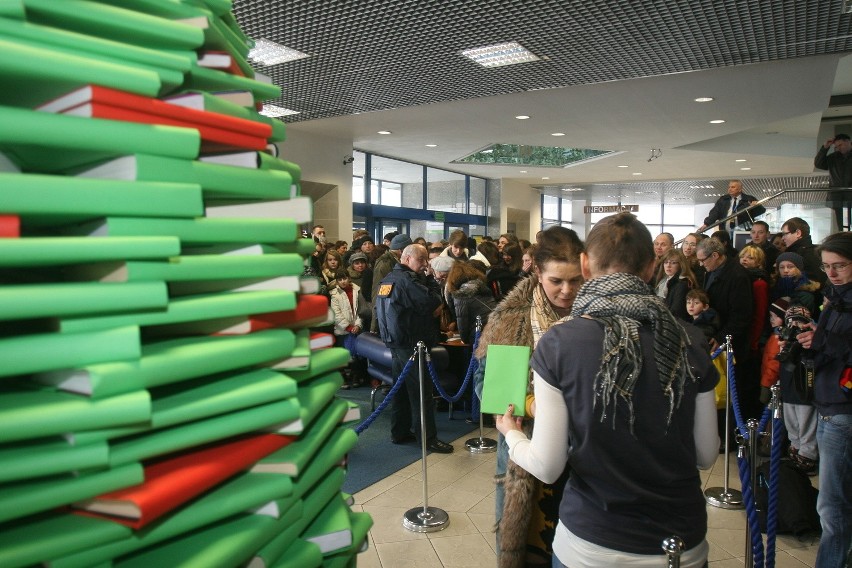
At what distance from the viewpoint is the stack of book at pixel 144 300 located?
72 cm

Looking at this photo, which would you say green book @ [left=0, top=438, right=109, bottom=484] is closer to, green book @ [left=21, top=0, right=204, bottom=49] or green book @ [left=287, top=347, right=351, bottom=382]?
green book @ [left=287, top=347, right=351, bottom=382]

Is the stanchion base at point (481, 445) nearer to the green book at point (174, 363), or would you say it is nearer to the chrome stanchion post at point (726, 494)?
the chrome stanchion post at point (726, 494)

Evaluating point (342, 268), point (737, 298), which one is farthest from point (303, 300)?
point (342, 268)

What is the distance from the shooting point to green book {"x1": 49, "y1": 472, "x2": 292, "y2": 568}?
0.75 m

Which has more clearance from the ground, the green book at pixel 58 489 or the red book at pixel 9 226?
the red book at pixel 9 226

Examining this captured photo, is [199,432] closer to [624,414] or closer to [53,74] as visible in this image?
[53,74]

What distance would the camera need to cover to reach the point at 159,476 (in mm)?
820

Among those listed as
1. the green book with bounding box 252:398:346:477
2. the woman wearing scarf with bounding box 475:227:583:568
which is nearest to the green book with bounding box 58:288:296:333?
the green book with bounding box 252:398:346:477

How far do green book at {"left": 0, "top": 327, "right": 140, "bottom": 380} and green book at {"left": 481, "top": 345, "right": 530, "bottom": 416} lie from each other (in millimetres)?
1375

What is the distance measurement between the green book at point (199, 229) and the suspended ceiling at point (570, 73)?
4.69 meters

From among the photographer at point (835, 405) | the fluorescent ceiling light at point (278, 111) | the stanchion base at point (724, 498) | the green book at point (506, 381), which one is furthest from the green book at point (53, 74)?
the fluorescent ceiling light at point (278, 111)

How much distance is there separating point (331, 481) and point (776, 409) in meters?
2.71

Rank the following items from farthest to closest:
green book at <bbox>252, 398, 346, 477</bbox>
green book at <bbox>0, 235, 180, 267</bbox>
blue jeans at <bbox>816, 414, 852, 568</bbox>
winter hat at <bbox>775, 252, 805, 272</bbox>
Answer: winter hat at <bbox>775, 252, 805, 272</bbox> → blue jeans at <bbox>816, 414, 852, 568</bbox> → green book at <bbox>252, 398, 346, 477</bbox> → green book at <bbox>0, 235, 180, 267</bbox>

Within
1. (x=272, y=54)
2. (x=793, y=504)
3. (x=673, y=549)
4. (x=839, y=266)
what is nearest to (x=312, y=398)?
(x=673, y=549)
